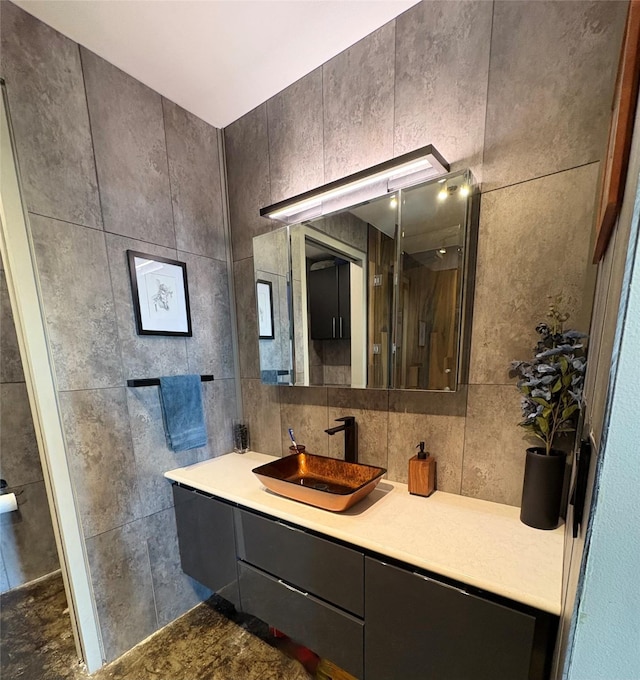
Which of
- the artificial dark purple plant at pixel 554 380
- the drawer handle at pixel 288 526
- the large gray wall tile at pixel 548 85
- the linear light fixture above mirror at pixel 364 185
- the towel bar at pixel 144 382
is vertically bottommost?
the drawer handle at pixel 288 526

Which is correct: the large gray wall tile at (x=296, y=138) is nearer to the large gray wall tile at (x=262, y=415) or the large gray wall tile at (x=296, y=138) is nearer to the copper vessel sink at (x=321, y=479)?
the large gray wall tile at (x=262, y=415)

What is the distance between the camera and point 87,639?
1.30 metres

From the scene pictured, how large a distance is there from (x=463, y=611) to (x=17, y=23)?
8.08 feet

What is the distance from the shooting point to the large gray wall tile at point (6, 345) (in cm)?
172

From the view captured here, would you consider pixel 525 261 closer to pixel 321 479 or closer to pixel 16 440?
pixel 321 479

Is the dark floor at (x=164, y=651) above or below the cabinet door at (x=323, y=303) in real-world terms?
below

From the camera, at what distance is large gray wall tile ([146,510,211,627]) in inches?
59.2

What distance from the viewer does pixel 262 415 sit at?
1.81 m

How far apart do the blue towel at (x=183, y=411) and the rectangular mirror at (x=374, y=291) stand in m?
0.40

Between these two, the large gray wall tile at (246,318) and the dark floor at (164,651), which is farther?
the large gray wall tile at (246,318)

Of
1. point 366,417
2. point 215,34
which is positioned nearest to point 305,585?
point 366,417

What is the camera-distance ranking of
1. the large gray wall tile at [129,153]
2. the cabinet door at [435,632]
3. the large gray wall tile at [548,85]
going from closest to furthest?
the cabinet door at [435,632] → the large gray wall tile at [548,85] → the large gray wall tile at [129,153]

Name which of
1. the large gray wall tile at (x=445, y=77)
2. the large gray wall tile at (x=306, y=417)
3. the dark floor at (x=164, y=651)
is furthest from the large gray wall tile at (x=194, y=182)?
the dark floor at (x=164, y=651)

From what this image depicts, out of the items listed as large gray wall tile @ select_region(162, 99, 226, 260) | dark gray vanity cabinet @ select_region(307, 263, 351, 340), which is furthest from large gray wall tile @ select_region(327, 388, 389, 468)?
large gray wall tile @ select_region(162, 99, 226, 260)
